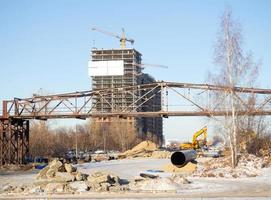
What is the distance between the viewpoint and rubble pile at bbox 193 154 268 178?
83.0 feet

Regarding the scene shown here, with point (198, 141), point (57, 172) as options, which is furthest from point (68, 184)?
point (198, 141)

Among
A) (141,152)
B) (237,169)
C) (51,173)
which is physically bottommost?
(141,152)

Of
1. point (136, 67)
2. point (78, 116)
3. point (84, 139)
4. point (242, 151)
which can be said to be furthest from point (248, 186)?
point (136, 67)

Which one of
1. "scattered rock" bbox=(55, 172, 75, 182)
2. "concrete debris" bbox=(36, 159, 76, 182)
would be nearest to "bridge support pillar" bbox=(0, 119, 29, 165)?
"concrete debris" bbox=(36, 159, 76, 182)

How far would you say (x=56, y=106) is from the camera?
44.2 meters

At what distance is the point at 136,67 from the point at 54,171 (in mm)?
136828

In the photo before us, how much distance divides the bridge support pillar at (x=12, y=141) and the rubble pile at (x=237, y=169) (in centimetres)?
2303

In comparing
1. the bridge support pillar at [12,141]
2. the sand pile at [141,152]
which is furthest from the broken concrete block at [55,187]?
the sand pile at [141,152]

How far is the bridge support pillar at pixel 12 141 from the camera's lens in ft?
142

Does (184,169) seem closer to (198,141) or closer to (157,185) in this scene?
(157,185)

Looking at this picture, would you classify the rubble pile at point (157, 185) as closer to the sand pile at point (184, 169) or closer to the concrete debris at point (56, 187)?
the concrete debris at point (56, 187)

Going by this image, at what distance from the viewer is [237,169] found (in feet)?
86.7

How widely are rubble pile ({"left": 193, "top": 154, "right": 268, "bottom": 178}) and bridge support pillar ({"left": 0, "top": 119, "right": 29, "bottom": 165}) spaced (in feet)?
75.6

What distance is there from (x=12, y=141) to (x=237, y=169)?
88.8 ft
